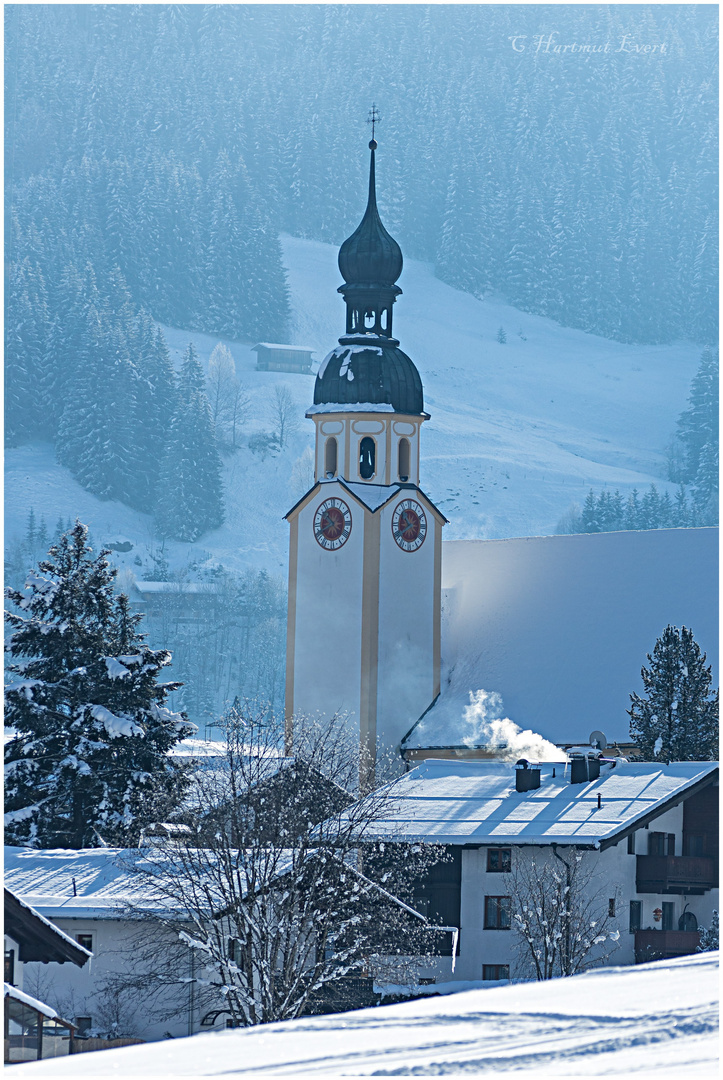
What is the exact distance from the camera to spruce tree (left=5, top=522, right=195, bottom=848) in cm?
4675

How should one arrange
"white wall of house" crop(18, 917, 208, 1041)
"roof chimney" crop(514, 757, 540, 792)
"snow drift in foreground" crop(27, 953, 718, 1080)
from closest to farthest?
"snow drift in foreground" crop(27, 953, 718, 1080) → "white wall of house" crop(18, 917, 208, 1041) → "roof chimney" crop(514, 757, 540, 792)

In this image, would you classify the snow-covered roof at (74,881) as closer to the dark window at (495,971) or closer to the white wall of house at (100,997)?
the white wall of house at (100,997)

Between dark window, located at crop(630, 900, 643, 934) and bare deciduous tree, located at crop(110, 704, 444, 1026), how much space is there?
551 centimetres

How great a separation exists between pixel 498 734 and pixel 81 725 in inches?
773

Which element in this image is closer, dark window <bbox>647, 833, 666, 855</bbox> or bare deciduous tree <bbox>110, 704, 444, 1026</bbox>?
bare deciduous tree <bbox>110, 704, 444, 1026</bbox>

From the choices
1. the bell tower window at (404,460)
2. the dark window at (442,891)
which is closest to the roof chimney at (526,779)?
the dark window at (442,891)

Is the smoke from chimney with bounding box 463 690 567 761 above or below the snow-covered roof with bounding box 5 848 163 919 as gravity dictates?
above

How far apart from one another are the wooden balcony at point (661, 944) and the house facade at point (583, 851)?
20 millimetres

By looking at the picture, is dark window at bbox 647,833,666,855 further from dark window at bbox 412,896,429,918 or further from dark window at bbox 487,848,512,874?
dark window at bbox 412,896,429,918

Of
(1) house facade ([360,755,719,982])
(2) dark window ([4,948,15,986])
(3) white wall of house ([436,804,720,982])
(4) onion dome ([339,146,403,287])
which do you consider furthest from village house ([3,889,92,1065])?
(4) onion dome ([339,146,403,287])

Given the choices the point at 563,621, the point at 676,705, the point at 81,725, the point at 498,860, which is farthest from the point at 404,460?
the point at 498,860

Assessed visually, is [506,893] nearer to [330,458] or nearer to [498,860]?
[498,860]

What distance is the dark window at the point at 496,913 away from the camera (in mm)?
41969

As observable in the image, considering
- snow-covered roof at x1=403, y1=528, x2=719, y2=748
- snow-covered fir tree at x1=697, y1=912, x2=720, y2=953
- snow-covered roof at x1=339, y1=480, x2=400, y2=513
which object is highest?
snow-covered roof at x1=339, y1=480, x2=400, y2=513
